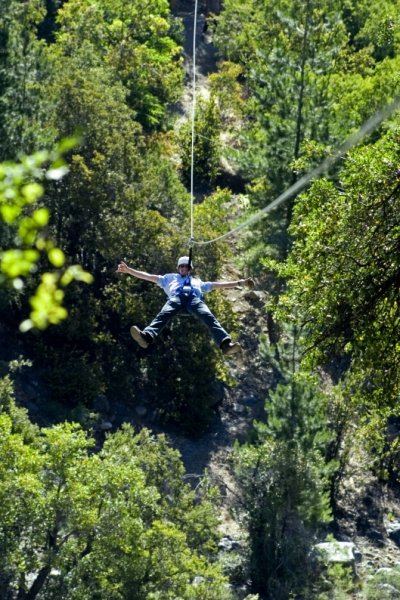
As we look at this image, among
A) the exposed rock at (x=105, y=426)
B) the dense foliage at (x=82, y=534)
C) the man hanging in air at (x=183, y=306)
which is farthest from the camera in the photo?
the exposed rock at (x=105, y=426)

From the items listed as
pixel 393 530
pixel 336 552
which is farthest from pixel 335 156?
pixel 393 530

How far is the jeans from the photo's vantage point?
1465cm

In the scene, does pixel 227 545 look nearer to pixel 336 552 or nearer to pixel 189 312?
pixel 336 552

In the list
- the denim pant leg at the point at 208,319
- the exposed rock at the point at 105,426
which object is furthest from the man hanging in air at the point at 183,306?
the exposed rock at the point at 105,426

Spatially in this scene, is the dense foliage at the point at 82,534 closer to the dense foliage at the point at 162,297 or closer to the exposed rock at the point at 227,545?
the dense foliage at the point at 162,297

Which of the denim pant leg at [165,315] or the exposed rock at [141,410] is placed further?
the exposed rock at [141,410]

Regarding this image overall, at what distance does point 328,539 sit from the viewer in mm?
26281

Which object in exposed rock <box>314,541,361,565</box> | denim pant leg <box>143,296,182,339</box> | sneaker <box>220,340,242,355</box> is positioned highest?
exposed rock <box>314,541,361,565</box>

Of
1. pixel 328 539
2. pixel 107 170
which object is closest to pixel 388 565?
pixel 328 539

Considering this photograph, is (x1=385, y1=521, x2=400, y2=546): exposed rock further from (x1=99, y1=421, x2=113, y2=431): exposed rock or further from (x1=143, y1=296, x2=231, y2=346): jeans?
(x1=143, y1=296, x2=231, y2=346): jeans

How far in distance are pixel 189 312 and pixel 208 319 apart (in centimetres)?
38

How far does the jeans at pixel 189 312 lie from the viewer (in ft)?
48.1

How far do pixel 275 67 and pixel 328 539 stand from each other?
37.0ft

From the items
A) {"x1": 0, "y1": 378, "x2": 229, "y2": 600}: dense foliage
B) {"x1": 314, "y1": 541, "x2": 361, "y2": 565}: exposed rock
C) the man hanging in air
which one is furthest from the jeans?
{"x1": 314, "y1": 541, "x2": 361, "y2": 565}: exposed rock
